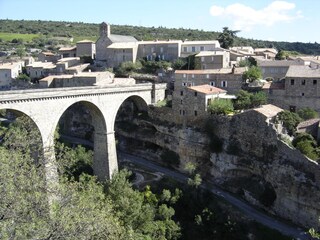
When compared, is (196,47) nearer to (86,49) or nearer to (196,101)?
(86,49)

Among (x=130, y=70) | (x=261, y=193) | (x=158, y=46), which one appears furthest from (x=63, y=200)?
(x=158, y=46)

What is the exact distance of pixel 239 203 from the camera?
36.4 m

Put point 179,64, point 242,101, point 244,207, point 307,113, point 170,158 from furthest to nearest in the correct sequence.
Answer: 1. point 179,64
2. point 170,158
3. point 242,101
4. point 307,113
5. point 244,207

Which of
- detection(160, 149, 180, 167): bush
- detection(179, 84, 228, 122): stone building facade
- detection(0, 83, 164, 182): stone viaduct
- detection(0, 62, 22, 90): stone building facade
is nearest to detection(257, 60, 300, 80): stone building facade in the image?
detection(179, 84, 228, 122): stone building facade

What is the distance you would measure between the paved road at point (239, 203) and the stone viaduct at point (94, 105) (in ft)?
19.6

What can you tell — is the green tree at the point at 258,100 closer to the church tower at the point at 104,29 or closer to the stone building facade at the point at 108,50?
the stone building facade at the point at 108,50

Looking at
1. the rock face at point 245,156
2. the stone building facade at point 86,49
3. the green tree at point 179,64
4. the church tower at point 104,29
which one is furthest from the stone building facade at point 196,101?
the stone building facade at point 86,49

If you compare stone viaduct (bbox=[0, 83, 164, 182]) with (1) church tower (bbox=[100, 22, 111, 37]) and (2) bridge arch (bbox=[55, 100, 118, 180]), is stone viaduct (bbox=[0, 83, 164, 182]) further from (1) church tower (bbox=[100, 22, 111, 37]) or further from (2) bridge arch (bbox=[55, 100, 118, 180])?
(1) church tower (bbox=[100, 22, 111, 37])

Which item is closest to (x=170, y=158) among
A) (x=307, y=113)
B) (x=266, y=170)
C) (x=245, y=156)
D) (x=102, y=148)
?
(x=102, y=148)

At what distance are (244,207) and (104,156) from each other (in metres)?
15.8

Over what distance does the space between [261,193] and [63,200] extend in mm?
23419

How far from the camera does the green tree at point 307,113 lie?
39375 millimetres

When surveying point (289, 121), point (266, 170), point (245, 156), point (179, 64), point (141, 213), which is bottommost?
point (141, 213)

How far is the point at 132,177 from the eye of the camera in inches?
1687
